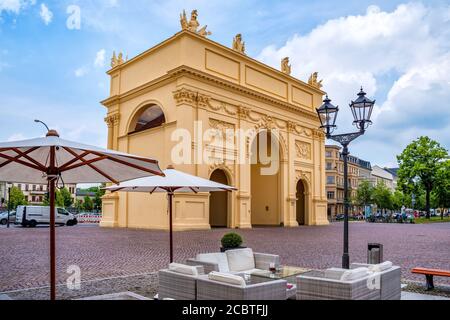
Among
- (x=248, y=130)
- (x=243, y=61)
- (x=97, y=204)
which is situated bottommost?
(x=97, y=204)

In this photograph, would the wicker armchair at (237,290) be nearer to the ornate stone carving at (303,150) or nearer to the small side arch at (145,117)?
the small side arch at (145,117)

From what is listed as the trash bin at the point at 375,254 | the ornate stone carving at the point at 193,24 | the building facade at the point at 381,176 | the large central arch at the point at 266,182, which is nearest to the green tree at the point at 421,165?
the large central arch at the point at 266,182

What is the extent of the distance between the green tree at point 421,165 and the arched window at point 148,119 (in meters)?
36.7

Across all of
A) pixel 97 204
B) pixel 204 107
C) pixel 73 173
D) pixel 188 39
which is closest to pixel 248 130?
pixel 204 107

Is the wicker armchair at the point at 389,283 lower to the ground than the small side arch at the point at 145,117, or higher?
lower

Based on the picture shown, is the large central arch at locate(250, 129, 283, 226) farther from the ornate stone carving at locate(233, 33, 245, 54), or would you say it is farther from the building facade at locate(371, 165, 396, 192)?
the building facade at locate(371, 165, 396, 192)

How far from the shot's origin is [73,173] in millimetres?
6621

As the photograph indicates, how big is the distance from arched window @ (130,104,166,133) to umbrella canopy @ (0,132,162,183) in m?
21.8

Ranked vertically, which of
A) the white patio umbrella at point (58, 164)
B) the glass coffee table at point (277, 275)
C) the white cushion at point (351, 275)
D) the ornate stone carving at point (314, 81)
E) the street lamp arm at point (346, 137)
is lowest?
the glass coffee table at point (277, 275)

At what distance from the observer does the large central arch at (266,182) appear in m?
31.5

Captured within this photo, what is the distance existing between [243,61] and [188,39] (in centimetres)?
494

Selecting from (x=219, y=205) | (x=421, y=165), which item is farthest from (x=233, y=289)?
(x=421, y=165)
